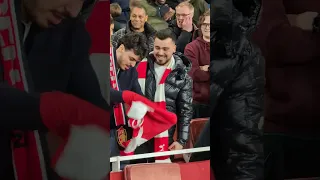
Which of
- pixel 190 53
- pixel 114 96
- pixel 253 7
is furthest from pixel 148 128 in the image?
pixel 253 7

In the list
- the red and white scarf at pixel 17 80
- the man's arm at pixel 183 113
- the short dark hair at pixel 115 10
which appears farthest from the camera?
the man's arm at pixel 183 113

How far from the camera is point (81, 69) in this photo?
1.74 m

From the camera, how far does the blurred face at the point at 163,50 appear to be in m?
2.21

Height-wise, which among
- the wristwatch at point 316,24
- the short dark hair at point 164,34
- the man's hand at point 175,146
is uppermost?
the wristwatch at point 316,24

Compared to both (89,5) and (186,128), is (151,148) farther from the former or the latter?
(89,5)

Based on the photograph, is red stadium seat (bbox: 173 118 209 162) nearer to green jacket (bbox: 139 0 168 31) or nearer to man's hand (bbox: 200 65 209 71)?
man's hand (bbox: 200 65 209 71)

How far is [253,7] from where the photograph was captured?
7.14 feet

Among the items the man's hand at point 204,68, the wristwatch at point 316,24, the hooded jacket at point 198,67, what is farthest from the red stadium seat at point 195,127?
the wristwatch at point 316,24

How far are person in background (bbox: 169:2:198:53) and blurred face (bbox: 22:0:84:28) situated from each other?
24.9 inches

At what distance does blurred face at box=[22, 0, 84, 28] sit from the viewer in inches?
65.2

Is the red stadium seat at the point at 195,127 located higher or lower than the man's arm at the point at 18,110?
lower

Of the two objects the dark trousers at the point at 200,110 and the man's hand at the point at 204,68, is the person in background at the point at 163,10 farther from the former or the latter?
the dark trousers at the point at 200,110

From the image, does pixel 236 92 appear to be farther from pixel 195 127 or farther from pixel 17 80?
pixel 17 80

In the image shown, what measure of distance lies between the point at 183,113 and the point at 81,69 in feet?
2.39
